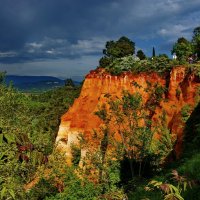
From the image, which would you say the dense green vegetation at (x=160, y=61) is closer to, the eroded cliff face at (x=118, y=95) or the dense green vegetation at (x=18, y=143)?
the eroded cliff face at (x=118, y=95)

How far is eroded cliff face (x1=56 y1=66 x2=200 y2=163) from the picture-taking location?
155 ft

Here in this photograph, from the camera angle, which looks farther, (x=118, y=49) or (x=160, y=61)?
(x=118, y=49)

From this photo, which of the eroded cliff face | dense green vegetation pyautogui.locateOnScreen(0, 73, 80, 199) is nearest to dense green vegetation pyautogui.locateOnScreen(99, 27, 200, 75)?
the eroded cliff face

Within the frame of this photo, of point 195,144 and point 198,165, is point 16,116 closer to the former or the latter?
point 195,144

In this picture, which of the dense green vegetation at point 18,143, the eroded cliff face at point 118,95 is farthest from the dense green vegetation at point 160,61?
the dense green vegetation at point 18,143

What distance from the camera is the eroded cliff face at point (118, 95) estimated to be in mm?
47312

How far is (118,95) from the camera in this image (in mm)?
56562

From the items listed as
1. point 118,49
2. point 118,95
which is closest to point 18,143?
point 118,95

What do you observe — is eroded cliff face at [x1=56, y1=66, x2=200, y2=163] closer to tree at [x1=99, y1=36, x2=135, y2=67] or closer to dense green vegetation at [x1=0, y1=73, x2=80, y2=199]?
dense green vegetation at [x1=0, y1=73, x2=80, y2=199]

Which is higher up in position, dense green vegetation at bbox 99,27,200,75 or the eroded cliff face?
dense green vegetation at bbox 99,27,200,75

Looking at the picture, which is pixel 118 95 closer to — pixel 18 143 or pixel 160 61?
pixel 160 61

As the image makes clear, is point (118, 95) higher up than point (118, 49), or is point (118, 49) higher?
point (118, 49)

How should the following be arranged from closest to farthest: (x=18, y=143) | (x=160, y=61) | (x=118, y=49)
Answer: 1. (x=18, y=143)
2. (x=160, y=61)
3. (x=118, y=49)

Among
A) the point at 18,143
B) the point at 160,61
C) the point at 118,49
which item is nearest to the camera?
the point at 18,143
